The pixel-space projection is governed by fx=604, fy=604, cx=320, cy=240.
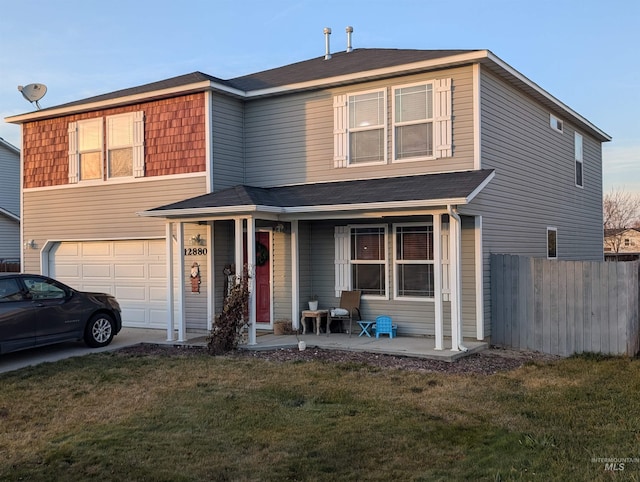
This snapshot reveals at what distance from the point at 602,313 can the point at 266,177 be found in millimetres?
6835

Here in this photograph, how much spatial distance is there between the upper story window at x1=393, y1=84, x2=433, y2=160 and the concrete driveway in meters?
5.68

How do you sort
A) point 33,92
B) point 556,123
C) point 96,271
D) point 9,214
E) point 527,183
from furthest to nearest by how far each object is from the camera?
point 9,214, point 33,92, point 556,123, point 96,271, point 527,183

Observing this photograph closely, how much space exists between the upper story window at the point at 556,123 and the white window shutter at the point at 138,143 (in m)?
9.05

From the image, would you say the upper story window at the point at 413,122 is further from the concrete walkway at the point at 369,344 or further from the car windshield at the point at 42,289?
the car windshield at the point at 42,289

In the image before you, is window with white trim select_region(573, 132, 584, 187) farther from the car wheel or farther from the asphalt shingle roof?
the car wheel

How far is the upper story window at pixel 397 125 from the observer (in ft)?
34.9

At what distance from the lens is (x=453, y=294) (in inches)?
372

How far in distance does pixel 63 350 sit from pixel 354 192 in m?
5.74

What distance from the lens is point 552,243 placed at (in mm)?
13688


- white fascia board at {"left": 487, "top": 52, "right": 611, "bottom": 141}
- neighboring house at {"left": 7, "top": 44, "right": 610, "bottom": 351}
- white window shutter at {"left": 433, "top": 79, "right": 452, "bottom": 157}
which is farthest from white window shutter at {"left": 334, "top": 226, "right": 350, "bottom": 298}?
white fascia board at {"left": 487, "top": 52, "right": 611, "bottom": 141}

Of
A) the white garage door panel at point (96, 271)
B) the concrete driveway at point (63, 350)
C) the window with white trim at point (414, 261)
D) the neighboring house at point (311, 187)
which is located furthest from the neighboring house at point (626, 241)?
the concrete driveway at point (63, 350)

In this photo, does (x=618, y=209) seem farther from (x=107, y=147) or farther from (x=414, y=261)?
(x=107, y=147)

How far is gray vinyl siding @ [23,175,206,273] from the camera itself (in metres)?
12.6

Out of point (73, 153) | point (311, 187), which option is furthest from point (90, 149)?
point (311, 187)
